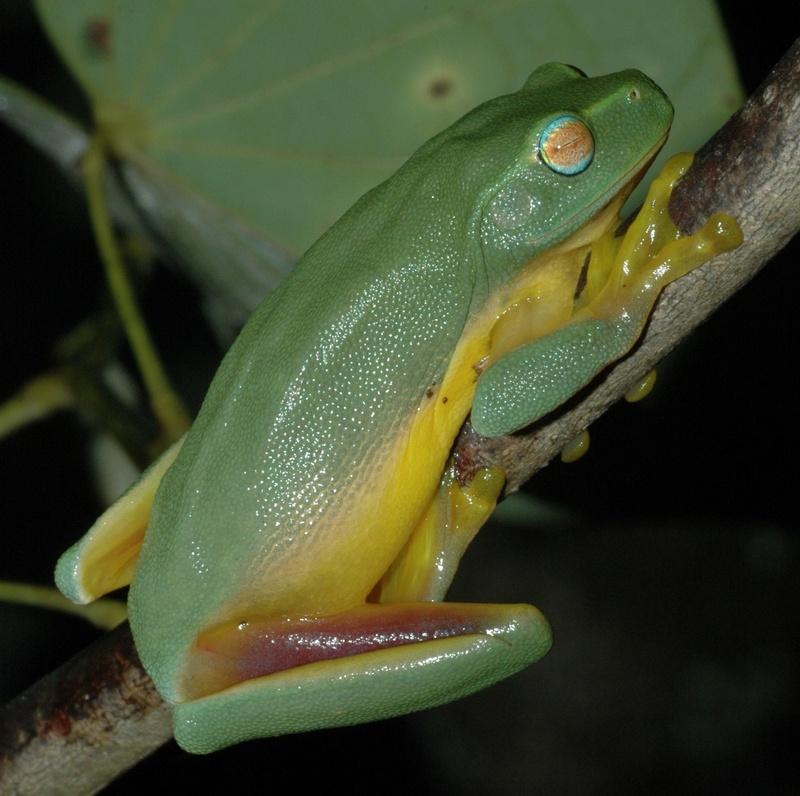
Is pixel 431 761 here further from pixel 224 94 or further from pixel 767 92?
pixel 767 92

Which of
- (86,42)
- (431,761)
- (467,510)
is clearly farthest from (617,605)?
(86,42)

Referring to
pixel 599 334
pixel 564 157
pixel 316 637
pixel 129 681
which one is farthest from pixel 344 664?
pixel 564 157

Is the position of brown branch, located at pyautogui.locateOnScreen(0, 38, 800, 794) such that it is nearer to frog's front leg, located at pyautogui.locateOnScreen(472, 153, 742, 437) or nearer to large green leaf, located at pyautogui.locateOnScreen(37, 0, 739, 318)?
frog's front leg, located at pyautogui.locateOnScreen(472, 153, 742, 437)

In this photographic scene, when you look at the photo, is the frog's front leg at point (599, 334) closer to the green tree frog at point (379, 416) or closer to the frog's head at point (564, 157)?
the green tree frog at point (379, 416)

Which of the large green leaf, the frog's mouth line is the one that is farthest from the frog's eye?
the frog's mouth line

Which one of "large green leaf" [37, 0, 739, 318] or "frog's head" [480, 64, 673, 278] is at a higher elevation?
"large green leaf" [37, 0, 739, 318]

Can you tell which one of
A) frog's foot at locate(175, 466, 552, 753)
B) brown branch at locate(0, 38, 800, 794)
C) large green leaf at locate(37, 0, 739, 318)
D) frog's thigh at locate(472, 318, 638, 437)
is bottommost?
frog's foot at locate(175, 466, 552, 753)

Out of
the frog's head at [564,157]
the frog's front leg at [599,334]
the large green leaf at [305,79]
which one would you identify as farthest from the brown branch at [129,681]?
the large green leaf at [305,79]

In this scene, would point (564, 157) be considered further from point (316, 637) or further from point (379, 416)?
point (316, 637)
